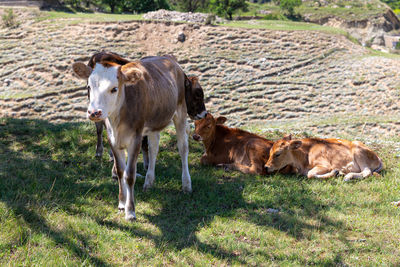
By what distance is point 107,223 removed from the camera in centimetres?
496

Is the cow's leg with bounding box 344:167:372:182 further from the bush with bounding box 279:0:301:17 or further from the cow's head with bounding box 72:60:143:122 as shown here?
the bush with bounding box 279:0:301:17

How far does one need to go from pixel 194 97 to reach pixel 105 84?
104 inches

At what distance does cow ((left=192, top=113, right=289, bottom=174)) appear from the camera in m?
7.75

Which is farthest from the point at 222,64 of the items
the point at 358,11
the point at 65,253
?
the point at 358,11

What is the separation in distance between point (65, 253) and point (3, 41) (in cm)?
1843

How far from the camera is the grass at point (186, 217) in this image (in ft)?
13.9

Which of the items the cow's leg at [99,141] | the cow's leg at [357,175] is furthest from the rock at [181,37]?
the cow's leg at [357,175]

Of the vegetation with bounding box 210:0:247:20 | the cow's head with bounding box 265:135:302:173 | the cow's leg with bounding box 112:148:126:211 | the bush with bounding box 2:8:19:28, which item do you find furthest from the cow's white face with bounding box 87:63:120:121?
the vegetation with bounding box 210:0:247:20

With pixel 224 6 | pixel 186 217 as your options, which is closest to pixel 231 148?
pixel 186 217

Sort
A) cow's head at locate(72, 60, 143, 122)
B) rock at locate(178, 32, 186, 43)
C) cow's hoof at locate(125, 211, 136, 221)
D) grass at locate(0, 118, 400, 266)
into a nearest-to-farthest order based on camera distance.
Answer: grass at locate(0, 118, 400, 266), cow's head at locate(72, 60, 143, 122), cow's hoof at locate(125, 211, 136, 221), rock at locate(178, 32, 186, 43)

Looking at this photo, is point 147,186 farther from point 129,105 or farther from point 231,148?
point 231,148

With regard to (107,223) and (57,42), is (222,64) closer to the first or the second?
(57,42)

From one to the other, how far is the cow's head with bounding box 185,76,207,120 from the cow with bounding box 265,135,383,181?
64.8 inches

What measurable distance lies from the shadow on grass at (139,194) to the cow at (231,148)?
14.1 inches
